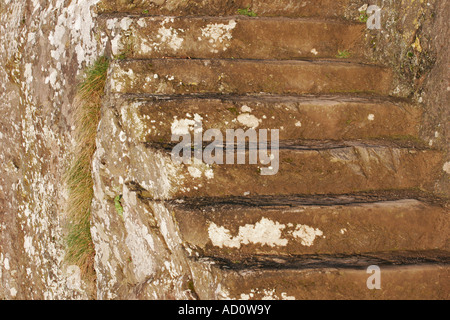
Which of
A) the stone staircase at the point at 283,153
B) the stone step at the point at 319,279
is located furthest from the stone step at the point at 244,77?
the stone step at the point at 319,279

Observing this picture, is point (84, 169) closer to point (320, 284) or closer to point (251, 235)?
point (251, 235)

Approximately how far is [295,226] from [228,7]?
1790 mm

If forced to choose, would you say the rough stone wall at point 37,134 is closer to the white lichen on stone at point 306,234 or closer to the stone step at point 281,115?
the stone step at point 281,115

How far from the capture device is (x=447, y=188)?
8.34ft

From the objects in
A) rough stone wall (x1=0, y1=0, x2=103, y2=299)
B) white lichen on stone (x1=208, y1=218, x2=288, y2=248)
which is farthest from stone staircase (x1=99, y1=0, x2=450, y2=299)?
rough stone wall (x1=0, y1=0, x2=103, y2=299)

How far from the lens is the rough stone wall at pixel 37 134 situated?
10.4 ft

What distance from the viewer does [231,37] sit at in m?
3.03

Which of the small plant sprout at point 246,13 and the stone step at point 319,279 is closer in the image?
the stone step at point 319,279

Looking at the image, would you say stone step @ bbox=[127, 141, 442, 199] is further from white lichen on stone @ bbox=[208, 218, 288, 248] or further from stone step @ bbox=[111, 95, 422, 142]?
white lichen on stone @ bbox=[208, 218, 288, 248]

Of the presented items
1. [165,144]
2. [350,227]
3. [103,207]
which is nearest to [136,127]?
[165,144]

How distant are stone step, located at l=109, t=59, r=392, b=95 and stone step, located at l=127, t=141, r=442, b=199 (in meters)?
0.47

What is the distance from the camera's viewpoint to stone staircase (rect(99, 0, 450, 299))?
2.15 m
